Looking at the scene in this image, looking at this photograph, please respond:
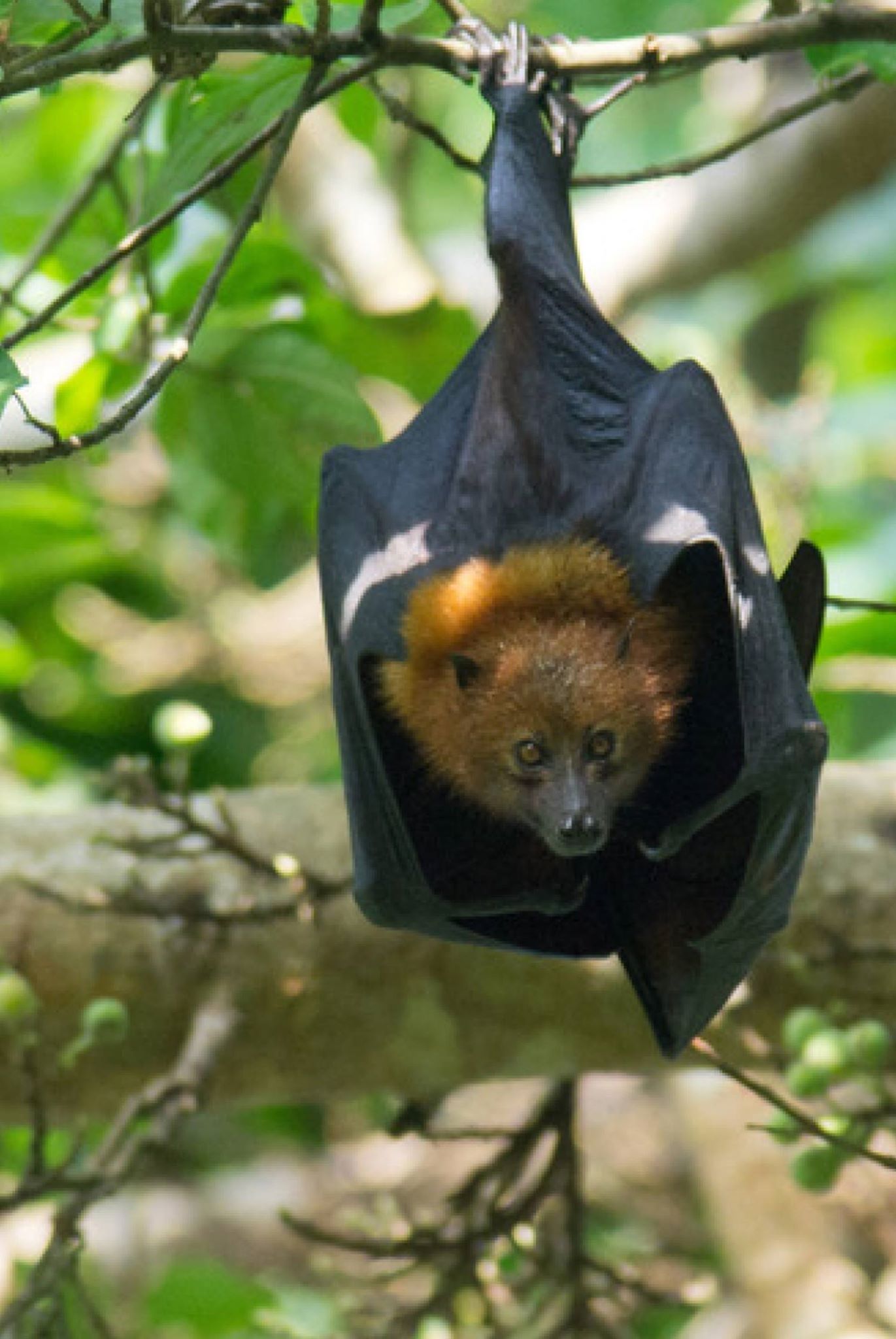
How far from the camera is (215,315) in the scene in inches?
189

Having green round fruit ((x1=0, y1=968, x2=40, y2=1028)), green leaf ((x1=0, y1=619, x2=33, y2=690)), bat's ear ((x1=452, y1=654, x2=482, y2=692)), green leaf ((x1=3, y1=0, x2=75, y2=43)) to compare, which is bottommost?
green round fruit ((x1=0, y1=968, x2=40, y2=1028))

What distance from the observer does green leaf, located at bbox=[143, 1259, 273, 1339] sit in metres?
5.90

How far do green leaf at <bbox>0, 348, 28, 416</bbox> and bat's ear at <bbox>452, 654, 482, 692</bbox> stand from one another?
1.23 metres

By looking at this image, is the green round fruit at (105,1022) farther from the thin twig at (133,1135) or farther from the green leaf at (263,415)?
the green leaf at (263,415)

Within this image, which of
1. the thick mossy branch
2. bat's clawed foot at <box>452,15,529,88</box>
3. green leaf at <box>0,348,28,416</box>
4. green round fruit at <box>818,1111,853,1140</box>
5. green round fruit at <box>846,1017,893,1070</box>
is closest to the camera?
green leaf at <box>0,348,28,416</box>

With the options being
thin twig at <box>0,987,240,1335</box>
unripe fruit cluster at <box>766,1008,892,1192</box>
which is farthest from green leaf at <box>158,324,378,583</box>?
unripe fruit cluster at <box>766,1008,892,1192</box>

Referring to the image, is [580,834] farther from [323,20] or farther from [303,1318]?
[303,1318]

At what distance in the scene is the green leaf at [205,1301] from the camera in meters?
5.90

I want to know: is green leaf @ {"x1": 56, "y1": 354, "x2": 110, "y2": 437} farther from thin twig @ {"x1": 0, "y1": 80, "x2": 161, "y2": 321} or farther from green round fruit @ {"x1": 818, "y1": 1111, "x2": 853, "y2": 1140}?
green round fruit @ {"x1": 818, "y1": 1111, "x2": 853, "y2": 1140}

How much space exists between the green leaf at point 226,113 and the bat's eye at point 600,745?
138cm

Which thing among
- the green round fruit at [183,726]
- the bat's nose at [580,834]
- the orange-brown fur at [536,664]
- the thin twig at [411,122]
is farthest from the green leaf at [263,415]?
the bat's nose at [580,834]

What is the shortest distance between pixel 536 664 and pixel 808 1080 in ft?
3.66

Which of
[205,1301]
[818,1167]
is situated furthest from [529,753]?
[205,1301]

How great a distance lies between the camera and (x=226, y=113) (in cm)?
357
